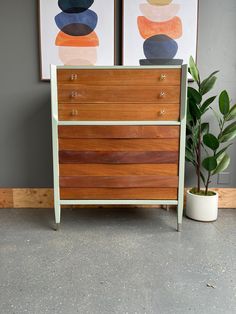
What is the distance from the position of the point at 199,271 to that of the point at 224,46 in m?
1.81

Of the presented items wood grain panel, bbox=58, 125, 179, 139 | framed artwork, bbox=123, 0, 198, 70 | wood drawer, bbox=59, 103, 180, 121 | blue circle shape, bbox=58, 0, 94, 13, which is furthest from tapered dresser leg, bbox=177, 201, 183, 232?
blue circle shape, bbox=58, 0, 94, 13

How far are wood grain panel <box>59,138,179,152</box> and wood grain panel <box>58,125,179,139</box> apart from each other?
0.03m

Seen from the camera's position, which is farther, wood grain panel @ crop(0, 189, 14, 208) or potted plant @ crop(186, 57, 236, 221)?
wood grain panel @ crop(0, 189, 14, 208)

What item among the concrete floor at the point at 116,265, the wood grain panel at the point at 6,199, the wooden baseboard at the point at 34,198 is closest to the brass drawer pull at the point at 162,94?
the concrete floor at the point at 116,265

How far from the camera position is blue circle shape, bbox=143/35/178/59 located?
8.14ft

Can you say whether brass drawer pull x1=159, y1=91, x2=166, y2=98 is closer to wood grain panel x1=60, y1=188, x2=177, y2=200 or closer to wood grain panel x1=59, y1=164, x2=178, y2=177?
wood grain panel x1=59, y1=164, x2=178, y2=177

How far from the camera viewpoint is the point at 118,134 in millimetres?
2090

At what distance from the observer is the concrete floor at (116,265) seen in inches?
53.7

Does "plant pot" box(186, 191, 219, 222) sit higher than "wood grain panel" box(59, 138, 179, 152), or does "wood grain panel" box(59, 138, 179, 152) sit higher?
"wood grain panel" box(59, 138, 179, 152)

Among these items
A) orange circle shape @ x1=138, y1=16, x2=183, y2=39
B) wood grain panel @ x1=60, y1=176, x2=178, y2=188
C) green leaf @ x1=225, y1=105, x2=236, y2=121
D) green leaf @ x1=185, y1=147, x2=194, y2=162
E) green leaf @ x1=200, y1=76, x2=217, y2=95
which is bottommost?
wood grain panel @ x1=60, y1=176, x2=178, y2=188

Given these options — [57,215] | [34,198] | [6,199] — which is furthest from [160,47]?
[6,199]

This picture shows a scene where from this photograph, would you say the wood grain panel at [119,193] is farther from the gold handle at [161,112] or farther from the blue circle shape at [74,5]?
the blue circle shape at [74,5]

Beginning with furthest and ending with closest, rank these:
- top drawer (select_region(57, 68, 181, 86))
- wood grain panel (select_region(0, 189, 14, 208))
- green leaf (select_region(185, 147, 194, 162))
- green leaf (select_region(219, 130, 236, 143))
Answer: wood grain panel (select_region(0, 189, 14, 208)) < green leaf (select_region(185, 147, 194, 162)) < green leaf (select_region(219, 130, 236, 143)) < top drawer (select_region(57, 68, 181, 86))

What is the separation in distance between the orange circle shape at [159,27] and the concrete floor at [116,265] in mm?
1461
